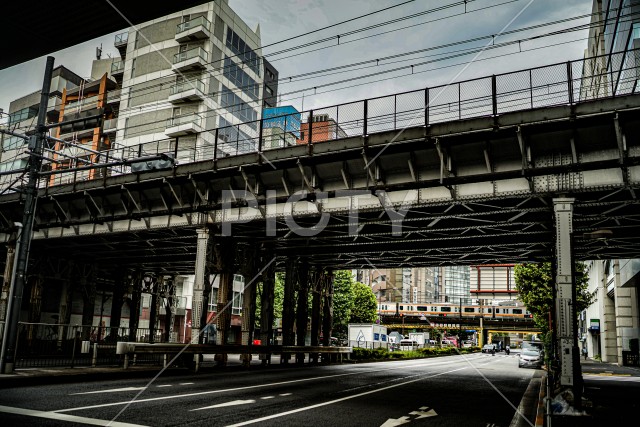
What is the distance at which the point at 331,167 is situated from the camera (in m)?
22.3

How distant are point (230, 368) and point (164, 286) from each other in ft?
99.1

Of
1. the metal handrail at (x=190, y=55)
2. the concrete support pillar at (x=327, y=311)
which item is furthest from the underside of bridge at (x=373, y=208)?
the metal handrail at (x=190, y=55)

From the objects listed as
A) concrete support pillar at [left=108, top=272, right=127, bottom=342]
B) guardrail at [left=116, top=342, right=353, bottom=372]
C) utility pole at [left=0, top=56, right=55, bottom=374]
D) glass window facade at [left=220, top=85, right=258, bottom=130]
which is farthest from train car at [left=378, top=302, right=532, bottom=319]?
utility pole at [left=0, top=56, right=55, bottom=374]

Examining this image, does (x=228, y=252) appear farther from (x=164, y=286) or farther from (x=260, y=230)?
(x=164, y=286)

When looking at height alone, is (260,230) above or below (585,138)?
below

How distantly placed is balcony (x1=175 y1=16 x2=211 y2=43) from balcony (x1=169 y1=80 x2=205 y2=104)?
516 centimetres

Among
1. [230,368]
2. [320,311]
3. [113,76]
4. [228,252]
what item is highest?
[113,76]

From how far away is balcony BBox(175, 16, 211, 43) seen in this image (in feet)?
175

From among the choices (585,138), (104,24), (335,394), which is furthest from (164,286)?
(104,24)

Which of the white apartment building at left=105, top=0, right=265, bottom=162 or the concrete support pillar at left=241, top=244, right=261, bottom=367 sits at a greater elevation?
the white apartment building at left=105, top=0, right=265, bottom=162

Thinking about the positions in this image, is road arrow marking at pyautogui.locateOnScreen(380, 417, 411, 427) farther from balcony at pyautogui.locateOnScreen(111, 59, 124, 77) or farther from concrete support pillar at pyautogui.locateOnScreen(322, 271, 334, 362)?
balcony at pyautogui.locateOnScreen(111, 59, 124, 77)

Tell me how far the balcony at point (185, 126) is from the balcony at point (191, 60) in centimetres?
534

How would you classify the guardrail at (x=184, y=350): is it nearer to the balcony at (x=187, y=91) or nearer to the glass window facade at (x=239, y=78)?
the balcony at (x=187, y=91)

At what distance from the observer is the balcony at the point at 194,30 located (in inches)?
2104
